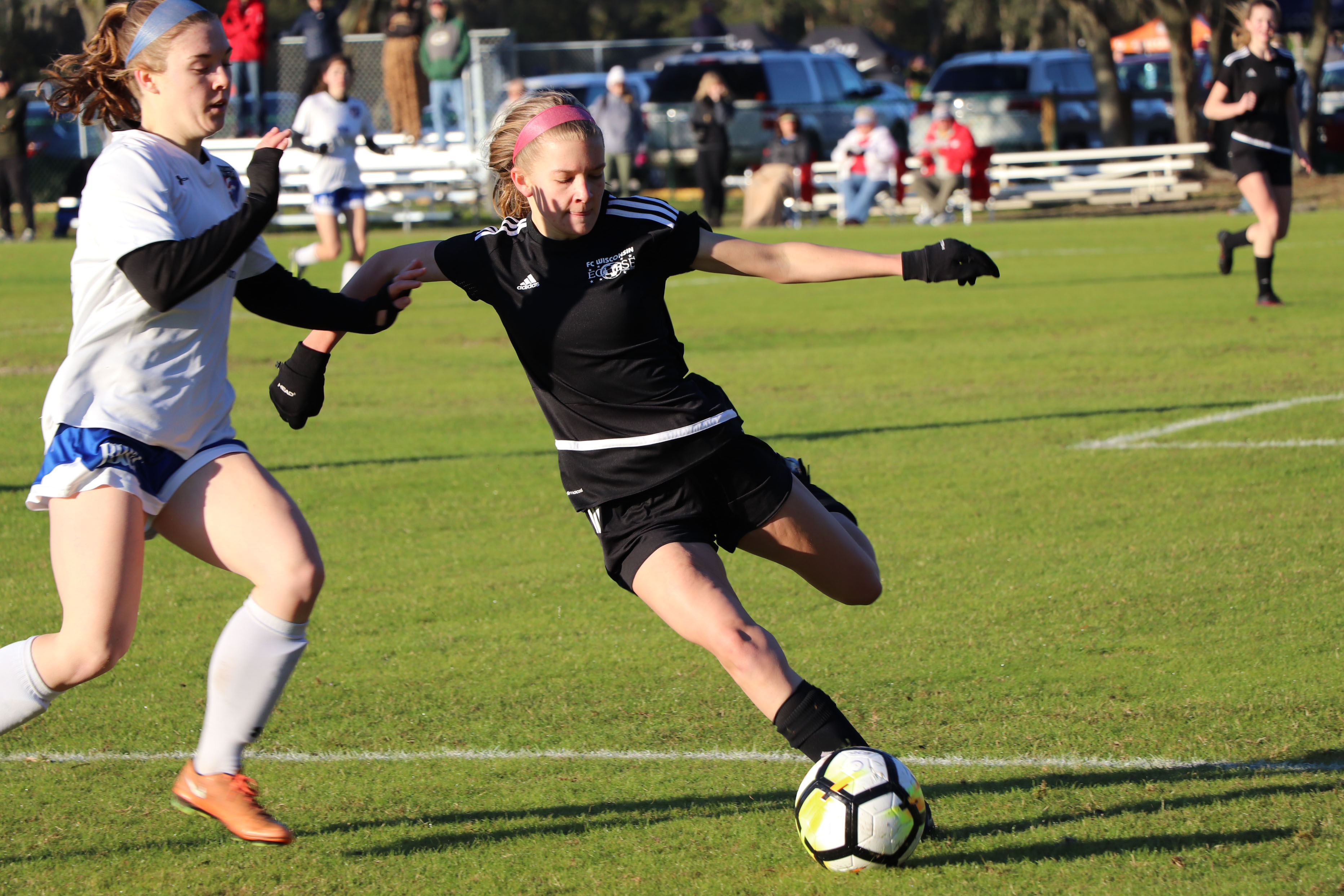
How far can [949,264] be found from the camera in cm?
398

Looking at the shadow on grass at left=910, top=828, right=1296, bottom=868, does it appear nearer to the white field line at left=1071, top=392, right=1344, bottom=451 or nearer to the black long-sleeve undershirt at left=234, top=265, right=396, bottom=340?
the black long-sleeve undershirt at left=234, top=265, right=396, bottom=340

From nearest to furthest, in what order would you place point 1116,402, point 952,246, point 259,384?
point 952,246 < point 1116,402 < point 259,384

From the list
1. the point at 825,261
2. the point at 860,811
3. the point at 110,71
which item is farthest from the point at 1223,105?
the point at 110,71

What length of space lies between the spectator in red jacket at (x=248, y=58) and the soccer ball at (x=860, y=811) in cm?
1979

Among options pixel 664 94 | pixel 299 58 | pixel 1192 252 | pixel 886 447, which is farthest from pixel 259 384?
pixel 664 94

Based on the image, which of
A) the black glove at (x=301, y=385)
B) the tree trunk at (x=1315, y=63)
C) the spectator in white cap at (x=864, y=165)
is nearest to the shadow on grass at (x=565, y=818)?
the black glove at (x=301, y=385)

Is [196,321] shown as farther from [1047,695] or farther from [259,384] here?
[259,384]

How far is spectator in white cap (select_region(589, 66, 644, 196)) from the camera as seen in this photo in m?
25.2

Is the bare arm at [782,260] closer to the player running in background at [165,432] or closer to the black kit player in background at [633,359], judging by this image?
the black kit player in background at [633,359]

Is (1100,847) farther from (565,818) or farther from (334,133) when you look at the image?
(334,133)

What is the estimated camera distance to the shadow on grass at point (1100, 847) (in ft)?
12.2

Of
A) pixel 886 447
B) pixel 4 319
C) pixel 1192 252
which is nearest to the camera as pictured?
pixel 886 447

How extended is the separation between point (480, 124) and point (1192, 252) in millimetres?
12693

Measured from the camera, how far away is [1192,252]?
19281mm
